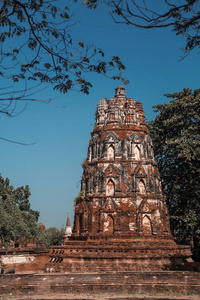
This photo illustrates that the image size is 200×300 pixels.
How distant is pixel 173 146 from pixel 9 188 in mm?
21163

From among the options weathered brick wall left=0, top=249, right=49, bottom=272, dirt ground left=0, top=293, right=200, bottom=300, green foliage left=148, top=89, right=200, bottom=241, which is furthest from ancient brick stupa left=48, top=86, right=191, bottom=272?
dirt ground left=0, top=293, right=200, bottom=300

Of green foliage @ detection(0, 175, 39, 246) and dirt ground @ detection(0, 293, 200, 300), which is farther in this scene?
green foliage @ detection(0, 175, 39, 246)

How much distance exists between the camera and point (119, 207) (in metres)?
19.5

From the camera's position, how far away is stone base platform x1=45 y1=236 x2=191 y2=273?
16.5m

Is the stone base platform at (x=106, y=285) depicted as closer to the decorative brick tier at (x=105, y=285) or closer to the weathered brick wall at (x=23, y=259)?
the decorative brick tier at (x=105, y=285)

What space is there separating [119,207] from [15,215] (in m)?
16.0

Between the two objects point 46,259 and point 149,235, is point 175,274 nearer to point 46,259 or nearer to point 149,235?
point 149,235

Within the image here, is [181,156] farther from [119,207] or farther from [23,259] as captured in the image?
[23,259]

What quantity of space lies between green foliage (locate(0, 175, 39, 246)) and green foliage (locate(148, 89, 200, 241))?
1673 centimetres

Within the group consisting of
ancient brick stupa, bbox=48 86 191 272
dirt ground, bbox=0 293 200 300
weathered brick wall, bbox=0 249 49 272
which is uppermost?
ancient brick stupa, bbox=48 86 191 272

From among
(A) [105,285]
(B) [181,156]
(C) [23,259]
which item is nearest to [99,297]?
(A) [105,285]

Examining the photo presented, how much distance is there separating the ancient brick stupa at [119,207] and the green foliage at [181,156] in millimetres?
1792

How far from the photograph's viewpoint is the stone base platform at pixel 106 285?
36.4 feet

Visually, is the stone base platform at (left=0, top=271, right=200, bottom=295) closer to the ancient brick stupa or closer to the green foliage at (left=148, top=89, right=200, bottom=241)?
the ancient brick stupa
